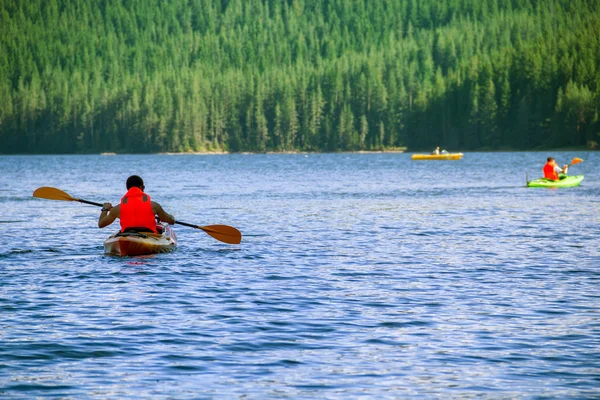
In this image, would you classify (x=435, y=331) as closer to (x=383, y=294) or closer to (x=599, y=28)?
(x=383, y=294)

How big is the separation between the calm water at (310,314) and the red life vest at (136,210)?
89 centimetres

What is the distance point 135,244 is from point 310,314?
27.9 feet

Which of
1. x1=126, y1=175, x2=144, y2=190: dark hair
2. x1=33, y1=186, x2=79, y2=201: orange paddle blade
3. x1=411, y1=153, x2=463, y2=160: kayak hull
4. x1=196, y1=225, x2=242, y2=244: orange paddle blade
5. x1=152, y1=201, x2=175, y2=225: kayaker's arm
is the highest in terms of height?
x1=126, y1=175, x2=144, y2=190: dark hair

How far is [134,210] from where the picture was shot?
24047mm

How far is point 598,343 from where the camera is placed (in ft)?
47.9

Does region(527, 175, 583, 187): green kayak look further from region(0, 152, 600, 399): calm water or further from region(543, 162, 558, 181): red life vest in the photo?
region(0, 152, 600, 399): calm water

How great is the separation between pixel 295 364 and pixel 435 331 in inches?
116

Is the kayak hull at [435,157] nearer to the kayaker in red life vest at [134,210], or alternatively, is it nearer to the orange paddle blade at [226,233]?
the orange paddle blade at [226,233]

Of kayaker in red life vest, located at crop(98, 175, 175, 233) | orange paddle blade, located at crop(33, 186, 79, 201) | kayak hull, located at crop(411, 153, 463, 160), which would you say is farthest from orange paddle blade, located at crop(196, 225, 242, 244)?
kayak hull, located at crop(411, 153, 463, 160)

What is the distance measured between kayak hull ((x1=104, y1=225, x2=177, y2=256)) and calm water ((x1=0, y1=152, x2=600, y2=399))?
0.89ft

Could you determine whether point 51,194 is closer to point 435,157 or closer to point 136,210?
point 136,210

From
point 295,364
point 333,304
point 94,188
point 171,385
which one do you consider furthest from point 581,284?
point 94,188

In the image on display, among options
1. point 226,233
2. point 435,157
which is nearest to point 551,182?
point 226,233

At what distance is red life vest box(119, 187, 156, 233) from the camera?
77.6ft
